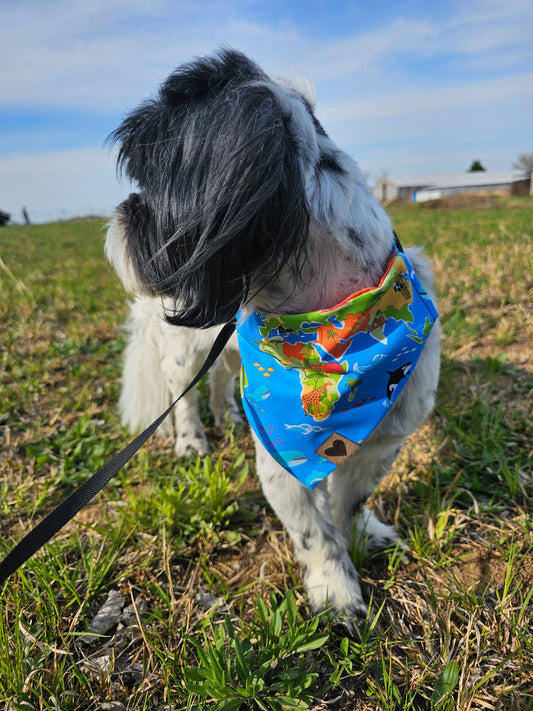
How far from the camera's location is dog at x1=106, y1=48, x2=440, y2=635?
133 centimetres

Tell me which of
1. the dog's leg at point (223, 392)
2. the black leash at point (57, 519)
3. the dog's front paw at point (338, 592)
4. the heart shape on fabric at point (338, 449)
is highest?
the black leash at point (57, 519)

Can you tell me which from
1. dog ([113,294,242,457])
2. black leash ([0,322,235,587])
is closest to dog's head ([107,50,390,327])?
black leash ([0,322,235,587])

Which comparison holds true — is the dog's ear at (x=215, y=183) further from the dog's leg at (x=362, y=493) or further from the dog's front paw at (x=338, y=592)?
the dog's front paw at (x=338, y=592)

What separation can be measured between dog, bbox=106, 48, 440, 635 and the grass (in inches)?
10.0

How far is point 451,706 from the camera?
1.37 m

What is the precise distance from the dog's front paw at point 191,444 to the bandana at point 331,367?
3.87 ft

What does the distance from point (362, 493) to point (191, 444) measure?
1281 millimetres

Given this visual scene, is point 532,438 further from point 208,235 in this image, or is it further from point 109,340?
point 109,340

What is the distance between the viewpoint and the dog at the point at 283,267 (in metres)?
1.33

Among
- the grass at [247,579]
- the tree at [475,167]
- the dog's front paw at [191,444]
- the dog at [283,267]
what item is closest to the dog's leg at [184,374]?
the dog's front paw at [191,444]

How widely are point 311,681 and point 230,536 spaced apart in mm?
788

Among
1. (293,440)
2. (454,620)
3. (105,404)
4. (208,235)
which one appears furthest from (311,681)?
(105,404)

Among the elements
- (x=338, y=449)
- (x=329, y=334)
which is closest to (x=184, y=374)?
(x=338, y=449)

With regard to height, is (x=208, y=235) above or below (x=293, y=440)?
above
